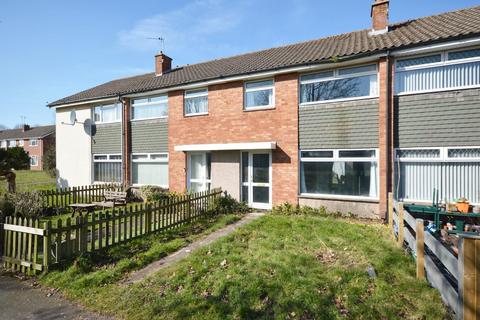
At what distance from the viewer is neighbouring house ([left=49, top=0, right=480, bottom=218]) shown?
8039 millimetres

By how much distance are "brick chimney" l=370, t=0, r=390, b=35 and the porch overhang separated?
6.01 meters

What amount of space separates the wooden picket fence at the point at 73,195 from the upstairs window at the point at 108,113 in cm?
357

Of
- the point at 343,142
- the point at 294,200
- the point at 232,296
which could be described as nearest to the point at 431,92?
the point at 343,142

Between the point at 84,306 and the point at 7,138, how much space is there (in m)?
64.1

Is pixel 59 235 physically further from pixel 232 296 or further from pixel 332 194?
pixel 332 194

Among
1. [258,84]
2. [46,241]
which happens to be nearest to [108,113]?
[258,84]

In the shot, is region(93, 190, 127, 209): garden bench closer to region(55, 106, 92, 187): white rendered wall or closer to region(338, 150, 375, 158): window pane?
region(55, 106, 92, 187): white rendered wall

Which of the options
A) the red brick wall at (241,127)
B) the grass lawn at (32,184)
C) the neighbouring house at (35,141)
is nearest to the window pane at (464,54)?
the red brick wall at (241,127)

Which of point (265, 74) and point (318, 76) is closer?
point (318, 76)

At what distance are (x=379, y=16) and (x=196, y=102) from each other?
26.2 ft

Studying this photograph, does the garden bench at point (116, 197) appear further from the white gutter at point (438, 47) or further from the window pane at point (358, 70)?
the white gutter at point (438, 47)

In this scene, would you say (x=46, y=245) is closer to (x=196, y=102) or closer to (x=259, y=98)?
Result: (x=259, y=98)

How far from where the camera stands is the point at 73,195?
12.5 metres

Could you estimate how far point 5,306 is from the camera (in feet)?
14.0
